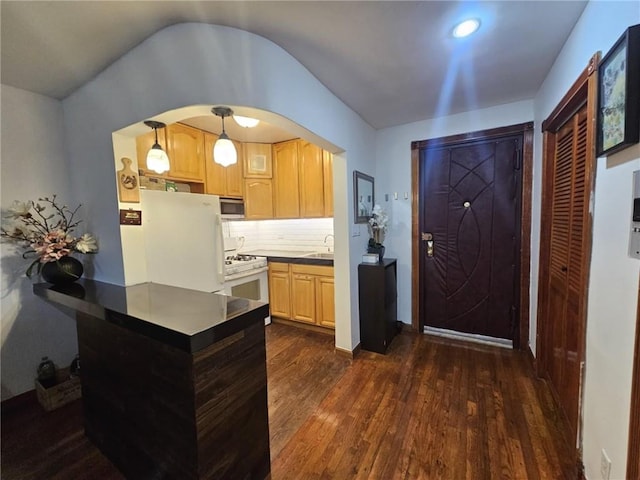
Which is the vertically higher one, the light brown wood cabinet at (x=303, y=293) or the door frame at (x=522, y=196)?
the door frame at (x=522, y=196)

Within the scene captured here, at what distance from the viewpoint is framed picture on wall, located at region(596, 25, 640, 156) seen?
97 cm

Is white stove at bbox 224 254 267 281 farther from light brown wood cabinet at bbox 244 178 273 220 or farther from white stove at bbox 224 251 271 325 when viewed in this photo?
light brown wood cabinet at bbox 244 178 273 220

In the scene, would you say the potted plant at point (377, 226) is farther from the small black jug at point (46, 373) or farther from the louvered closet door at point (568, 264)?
the small black jug at point (46, 373)

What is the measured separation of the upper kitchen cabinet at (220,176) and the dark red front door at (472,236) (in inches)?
86.9

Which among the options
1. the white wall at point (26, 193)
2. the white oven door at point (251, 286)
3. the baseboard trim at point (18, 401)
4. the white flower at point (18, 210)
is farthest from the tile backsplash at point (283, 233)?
the baseboard trim at point (18, 401)

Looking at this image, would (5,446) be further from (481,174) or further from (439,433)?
(481,174)

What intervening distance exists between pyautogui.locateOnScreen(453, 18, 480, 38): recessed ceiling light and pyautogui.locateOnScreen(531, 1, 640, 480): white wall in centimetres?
51

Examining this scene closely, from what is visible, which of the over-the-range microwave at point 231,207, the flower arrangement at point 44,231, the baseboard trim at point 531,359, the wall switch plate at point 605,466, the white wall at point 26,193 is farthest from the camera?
the over-the-range microwave at point 231,207

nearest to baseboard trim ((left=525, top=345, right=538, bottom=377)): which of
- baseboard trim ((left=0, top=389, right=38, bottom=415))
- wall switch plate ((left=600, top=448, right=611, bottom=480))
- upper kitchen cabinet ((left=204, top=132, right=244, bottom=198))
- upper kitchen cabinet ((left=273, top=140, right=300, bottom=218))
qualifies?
wall switch plate ((left=600, top=448, right=611, bottom=480))

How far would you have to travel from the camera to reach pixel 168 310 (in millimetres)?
1271

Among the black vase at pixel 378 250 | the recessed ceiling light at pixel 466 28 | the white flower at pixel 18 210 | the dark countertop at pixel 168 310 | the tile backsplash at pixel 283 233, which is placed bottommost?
the dark countertop at pixel 168 310

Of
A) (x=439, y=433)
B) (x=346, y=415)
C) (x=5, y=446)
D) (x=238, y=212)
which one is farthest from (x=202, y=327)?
(x=238, y=212)

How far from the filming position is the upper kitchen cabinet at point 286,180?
347 centimetres

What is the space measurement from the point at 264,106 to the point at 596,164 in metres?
1.72
